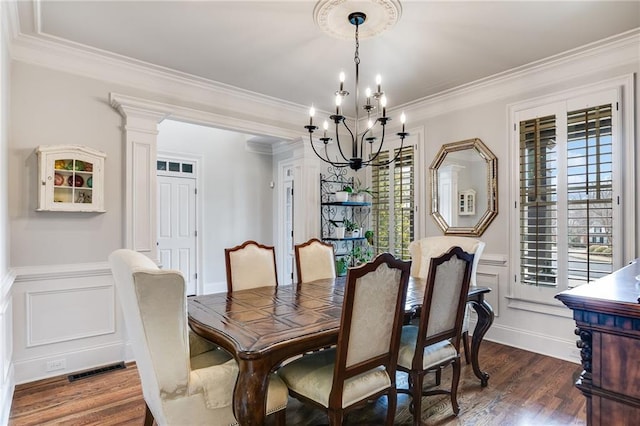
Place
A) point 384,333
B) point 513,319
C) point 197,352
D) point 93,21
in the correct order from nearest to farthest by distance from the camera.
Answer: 1. point 384,333
2. point 197,352
3. point 93,21
4. point 513,319

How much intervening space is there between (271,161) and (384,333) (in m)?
4.82

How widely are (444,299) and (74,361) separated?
295 cm

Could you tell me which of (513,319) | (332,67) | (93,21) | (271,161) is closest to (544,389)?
(513,319)

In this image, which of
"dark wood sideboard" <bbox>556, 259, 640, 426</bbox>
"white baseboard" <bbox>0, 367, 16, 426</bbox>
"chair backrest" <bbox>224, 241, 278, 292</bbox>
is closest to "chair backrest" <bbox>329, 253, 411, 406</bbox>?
"dark wood sideboard" <bbox>556, 259, 640, 426</bbox>

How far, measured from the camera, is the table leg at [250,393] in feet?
5.04

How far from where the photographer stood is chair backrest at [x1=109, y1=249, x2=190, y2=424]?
4.73 ft

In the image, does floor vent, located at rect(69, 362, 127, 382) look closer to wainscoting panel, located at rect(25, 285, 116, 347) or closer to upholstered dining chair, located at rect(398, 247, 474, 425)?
wainscoting panel, located at rect(25, 285, 116, 347)

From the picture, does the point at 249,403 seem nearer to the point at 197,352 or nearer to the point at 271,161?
the point at 197,352

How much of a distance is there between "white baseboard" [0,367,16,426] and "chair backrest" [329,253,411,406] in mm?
1938

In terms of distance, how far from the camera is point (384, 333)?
1885 millimetres

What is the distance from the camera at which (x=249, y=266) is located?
9.44 ft

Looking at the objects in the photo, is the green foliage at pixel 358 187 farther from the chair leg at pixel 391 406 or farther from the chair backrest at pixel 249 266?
the chair leg at pixel 391 406

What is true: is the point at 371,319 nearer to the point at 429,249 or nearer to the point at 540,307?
the point at 429,249

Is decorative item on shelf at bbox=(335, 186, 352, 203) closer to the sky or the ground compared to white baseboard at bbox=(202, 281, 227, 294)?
closer to the sky
